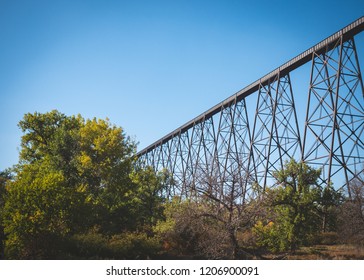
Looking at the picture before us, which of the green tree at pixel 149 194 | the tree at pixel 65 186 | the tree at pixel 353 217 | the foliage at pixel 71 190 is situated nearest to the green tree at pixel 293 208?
the tree at pixel 353 217

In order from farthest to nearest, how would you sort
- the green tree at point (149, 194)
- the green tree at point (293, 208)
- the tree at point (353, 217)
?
the green tree at point (149, 194) → the green tree at point (293, 208) → the tree at point (353, 217)

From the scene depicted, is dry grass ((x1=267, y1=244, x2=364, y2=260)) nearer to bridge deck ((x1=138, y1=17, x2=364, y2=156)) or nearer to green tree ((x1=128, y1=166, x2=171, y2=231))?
green tree ((x1=128, y1=166, x2=171, y2=231))

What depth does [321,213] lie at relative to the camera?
11.4 meters

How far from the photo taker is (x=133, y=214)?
13.9 m

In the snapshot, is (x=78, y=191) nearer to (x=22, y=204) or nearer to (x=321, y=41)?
(x=22, y=204)

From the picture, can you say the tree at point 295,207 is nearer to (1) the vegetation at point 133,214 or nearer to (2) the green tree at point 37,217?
(1) the vegetation at point 133,214

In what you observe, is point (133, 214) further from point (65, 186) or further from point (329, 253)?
point (329, 253)

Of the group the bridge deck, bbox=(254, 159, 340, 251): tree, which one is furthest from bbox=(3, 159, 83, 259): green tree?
the bridge deck

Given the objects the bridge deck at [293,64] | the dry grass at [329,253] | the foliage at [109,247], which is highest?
the bridge deck at [293,64]

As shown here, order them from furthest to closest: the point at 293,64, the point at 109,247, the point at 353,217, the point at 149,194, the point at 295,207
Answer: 1. the point at 149,194
2. the point at 293,64
3. the point at 295,207
4. the point at 109,247
5. the point at 353,217

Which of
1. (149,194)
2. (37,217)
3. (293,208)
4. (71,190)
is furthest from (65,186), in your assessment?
(293,208)

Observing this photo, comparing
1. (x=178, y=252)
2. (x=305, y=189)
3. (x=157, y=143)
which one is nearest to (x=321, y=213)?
(x=305, y=189)

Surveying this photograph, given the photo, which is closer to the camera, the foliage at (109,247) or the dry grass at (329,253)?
the dry grass at (329,253)

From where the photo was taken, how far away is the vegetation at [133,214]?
9344mm
